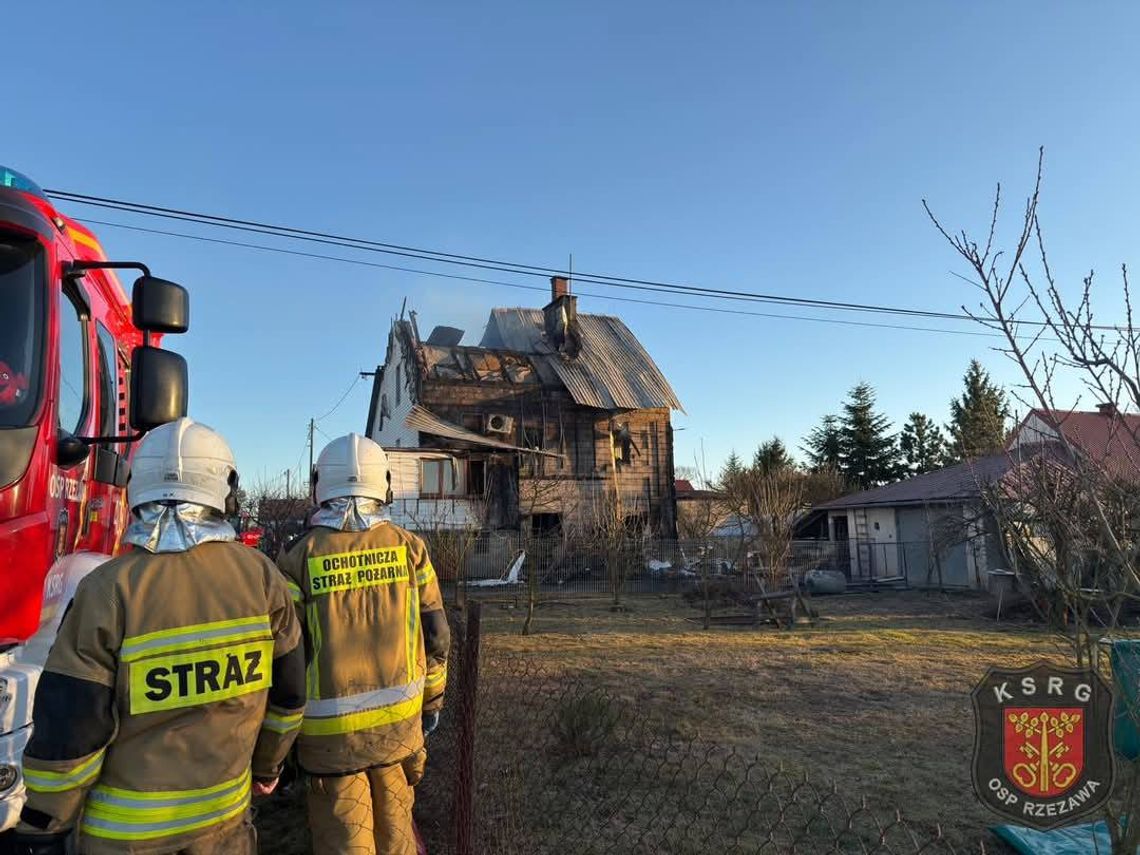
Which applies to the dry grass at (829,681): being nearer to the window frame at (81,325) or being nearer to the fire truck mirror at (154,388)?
the fire truck mirror at (154,388)

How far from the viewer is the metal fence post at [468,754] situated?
3553 mm

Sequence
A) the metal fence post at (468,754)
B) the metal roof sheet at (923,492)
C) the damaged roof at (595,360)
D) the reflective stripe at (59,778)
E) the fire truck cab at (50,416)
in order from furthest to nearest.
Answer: the damaged roof at (595,360)
the metal roof sheet at (923,492)
the metal fence post at (468,754)
the fire truck cab at (50,416)
the reflective stripe at (59,778)

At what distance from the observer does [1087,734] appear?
10.4ft

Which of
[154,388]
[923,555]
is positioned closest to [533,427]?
[923,555]

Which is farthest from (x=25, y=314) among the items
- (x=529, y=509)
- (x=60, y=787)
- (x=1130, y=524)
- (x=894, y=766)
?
(x=529, y=509)

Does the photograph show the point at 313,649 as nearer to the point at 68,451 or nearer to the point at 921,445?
the point at 68,451

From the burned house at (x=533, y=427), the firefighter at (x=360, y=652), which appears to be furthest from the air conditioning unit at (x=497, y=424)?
the firefighter at (x=360, y=652)

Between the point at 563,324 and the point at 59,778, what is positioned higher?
the point at 563,324

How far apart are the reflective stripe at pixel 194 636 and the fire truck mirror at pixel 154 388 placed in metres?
1.74

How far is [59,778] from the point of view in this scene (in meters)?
2.01

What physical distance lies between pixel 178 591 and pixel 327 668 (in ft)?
3.05

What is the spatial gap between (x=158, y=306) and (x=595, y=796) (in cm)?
402

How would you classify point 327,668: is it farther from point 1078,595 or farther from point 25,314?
point 1078,595

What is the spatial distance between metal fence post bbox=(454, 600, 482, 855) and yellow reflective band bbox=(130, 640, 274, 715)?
1275 mm
